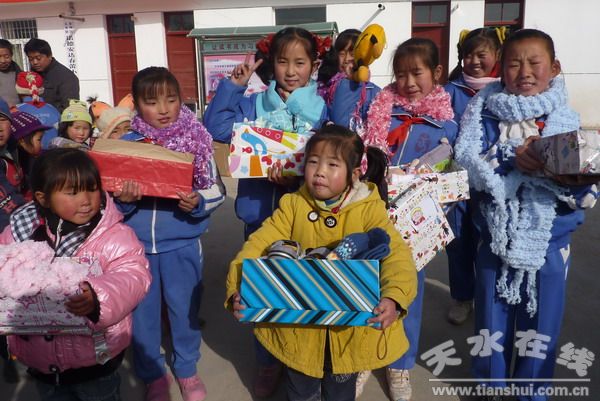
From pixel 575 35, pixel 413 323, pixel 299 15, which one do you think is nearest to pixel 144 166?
pixel 413 323

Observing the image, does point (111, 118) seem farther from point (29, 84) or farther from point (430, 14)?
point (430, 14)

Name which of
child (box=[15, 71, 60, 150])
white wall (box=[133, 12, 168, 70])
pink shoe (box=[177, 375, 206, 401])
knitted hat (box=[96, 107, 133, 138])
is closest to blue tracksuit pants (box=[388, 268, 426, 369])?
pink shoe (box=[177, 375, 206, 401])

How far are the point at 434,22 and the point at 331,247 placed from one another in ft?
35.2

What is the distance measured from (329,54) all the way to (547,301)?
1.67 m

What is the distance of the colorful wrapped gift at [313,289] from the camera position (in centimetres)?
156

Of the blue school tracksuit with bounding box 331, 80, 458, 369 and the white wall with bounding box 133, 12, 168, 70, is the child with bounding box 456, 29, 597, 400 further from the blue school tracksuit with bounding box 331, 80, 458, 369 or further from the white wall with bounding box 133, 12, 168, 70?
the white wall with bounding box 133, 12, 168, 70

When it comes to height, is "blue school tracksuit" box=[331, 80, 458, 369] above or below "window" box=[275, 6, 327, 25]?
below

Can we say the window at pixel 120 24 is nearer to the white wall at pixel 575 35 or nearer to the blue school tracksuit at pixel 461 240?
the white wall at pixel 575 35

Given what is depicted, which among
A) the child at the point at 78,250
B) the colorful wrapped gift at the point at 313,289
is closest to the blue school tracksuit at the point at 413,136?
the colorful wrapped gift at the point at 313,289

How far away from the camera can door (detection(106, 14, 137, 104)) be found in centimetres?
1245

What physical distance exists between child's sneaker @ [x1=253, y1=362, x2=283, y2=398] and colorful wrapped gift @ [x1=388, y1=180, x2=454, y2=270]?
40.6 inches

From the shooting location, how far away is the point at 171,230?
8.03ft

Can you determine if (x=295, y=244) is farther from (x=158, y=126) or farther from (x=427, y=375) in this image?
(x=427, y=375)

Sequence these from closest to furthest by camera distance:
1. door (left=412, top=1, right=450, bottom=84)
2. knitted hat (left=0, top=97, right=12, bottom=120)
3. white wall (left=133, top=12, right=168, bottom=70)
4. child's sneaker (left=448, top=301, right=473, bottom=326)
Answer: knitted hat (left=0, top=97, right=12, bottom=120) < child's sneaker (left=448, top=301, right=473, bottom=326) < door (left=412, top=1, right=450, bottom=84) < white wall (left=133, top=12, right=168, bottom=70)
